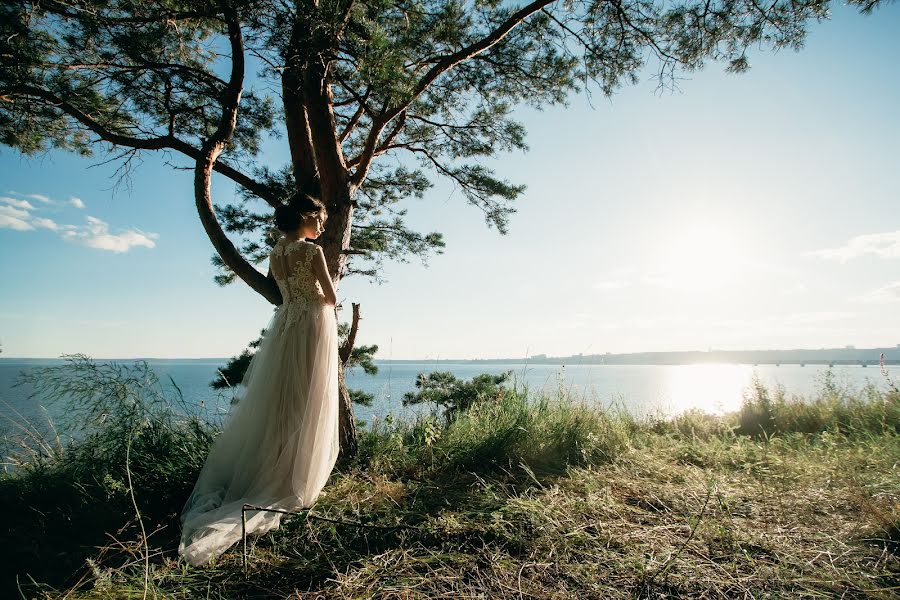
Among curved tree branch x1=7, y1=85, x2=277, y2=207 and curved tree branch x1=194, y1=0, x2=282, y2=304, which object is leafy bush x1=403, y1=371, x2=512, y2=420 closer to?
curved tree branch x1=194, y1=0, x2=282, y2=304

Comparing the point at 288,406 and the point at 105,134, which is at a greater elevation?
the point at 105,134

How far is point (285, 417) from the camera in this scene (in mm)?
2764

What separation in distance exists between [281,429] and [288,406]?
0.52 feet

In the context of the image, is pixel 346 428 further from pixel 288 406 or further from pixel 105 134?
pixel 105 134

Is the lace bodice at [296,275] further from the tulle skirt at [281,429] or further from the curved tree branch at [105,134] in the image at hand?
the curved tree branch at [105,134]

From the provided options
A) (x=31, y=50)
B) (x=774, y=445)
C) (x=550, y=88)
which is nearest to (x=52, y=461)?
(x=31, y=50)

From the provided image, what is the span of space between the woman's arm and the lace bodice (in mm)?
24

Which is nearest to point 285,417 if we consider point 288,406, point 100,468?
point 288,406

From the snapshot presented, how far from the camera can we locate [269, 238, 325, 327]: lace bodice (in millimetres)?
2836

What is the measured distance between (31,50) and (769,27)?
6101 millimetres

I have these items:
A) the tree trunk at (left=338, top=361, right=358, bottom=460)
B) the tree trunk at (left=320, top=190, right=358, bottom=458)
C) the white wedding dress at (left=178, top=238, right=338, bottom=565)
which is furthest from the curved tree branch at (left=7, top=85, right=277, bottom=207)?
the tree trunk at (left=338, top=361, right=358, bottom=460)

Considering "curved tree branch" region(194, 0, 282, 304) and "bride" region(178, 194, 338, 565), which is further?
"curved tree branch" region(194, 0, 282, 304)

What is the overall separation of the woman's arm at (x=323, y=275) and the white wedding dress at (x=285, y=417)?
0.11 ft

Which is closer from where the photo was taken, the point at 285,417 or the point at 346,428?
the point at 285,417
